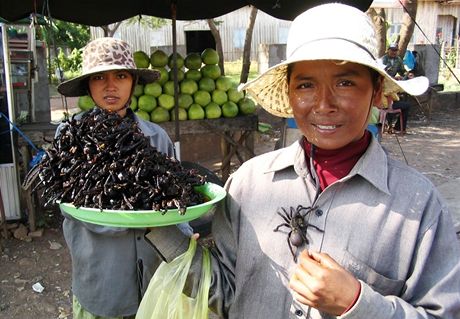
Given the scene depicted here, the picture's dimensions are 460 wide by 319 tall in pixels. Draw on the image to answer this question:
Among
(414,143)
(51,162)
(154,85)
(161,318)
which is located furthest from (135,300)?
(414,143)

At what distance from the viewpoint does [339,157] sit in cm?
136

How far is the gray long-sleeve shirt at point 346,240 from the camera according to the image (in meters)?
1.19

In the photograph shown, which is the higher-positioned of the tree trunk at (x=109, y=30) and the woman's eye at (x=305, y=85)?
the tree trunk at (x=109, y=30)

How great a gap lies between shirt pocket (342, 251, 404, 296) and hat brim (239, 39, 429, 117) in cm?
53

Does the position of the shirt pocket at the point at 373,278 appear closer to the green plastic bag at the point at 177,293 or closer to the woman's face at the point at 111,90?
the green plastic bag at the point at 177,293

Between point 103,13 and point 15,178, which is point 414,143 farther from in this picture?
point 15,178

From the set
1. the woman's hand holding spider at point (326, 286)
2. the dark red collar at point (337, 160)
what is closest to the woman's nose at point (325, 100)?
the dark red collar at point (337, 160)

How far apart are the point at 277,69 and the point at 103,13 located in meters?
4.08

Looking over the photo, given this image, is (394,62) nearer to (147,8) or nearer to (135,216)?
(147,8)

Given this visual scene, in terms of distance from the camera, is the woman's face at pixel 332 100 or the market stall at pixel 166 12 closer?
the woman's face at pixel 332 100

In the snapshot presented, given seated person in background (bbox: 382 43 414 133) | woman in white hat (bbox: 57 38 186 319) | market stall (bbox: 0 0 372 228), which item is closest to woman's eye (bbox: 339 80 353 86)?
woman in white hat (bbox: 57 38 186 319)

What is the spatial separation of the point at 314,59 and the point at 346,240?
0.52 m

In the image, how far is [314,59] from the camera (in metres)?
1.22

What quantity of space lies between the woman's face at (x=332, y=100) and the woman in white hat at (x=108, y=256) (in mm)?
1118
